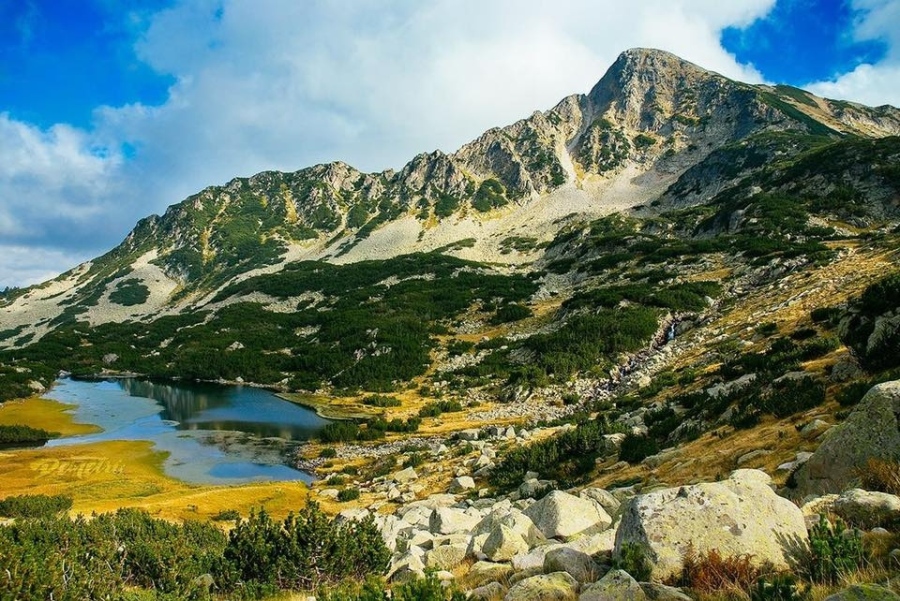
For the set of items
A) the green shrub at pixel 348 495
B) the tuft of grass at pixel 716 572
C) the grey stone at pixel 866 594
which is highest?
the grey stone at pixel 866 594

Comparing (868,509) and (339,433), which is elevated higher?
(868,509)

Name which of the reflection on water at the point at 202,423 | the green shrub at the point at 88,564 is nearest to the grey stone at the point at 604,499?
the green shrub at the point at 88,564

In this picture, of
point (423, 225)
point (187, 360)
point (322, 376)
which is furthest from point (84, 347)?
point (423, 225)

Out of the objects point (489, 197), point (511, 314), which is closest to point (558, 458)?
point (511, 314)

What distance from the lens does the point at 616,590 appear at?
16.5ft

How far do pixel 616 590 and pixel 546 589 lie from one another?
93cm

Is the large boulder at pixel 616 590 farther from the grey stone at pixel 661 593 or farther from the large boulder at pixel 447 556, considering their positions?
the large boulder at pixel 447 556

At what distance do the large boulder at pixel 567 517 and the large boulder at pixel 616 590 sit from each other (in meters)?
4.72

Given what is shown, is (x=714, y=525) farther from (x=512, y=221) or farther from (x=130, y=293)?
(x=130, y=293)

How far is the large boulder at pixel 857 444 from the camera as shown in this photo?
6.98 meters

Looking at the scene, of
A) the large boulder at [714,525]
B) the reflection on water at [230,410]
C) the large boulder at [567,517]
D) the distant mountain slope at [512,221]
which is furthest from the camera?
the distant mountain slope at [512,221]

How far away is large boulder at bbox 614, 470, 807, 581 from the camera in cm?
548

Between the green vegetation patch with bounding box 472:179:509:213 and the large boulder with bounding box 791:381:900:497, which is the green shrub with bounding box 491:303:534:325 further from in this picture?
the green vegetation patch with bounding box 472:179:509:213

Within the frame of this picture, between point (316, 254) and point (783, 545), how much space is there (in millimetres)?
156441
